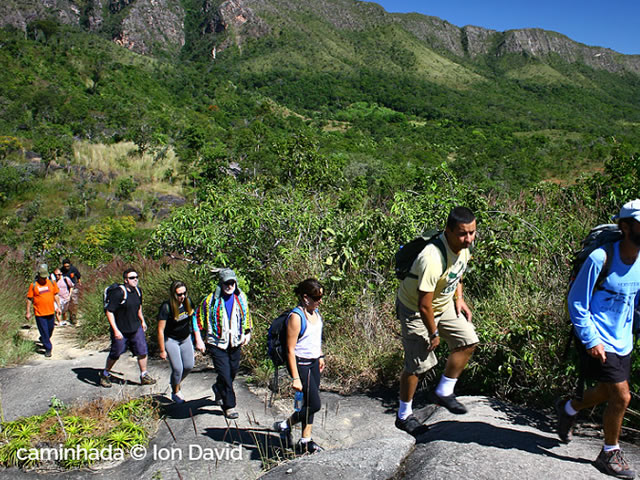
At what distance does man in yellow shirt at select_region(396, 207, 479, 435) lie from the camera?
A: 122 inches

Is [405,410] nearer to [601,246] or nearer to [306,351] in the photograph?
[306,351]

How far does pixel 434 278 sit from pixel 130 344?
14.2ft

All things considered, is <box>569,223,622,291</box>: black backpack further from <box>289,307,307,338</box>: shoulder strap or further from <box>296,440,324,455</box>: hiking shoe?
<box>296,440,324,455</box>: hiking shoe

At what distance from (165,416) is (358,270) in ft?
8.95

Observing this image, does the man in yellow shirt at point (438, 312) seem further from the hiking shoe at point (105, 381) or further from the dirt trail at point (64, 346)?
the dirt trail at point (64, 346)

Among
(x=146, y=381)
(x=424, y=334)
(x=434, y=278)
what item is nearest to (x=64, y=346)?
(x=146, y=381)

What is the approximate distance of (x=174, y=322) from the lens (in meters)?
5.19

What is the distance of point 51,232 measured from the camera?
74.6 feet

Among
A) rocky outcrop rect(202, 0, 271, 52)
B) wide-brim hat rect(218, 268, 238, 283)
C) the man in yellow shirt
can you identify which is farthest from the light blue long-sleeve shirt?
rocky outcrop rect(202, 0, 271, 52)

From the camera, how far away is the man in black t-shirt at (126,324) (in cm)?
584

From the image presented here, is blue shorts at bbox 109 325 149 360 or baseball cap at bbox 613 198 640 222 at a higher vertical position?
baseball cap at bbox 613 198 640 222

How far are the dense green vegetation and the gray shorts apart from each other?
939 millimetres

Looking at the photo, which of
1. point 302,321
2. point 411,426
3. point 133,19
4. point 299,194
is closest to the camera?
point 411,426

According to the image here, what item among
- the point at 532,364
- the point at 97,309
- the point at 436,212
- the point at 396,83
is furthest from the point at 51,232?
the point at 396,83
